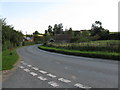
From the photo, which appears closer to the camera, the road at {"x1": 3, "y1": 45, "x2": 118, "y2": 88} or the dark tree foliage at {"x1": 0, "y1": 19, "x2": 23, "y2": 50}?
the road at {"x1": 3, "y1": 45, "x2": 118, "y2": 88}

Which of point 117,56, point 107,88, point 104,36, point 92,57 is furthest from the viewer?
point 104,36

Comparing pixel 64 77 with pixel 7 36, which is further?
pixel 7 36

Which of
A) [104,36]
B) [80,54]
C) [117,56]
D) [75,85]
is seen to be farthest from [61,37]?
[75,85]

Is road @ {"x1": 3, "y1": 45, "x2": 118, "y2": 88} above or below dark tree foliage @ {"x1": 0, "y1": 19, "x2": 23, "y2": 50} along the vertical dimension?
below

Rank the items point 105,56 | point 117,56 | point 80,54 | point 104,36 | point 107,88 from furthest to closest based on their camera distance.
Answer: point 104,36, point 80,54, point 105,56, point 117,56, point 107,88

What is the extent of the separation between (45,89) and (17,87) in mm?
1249

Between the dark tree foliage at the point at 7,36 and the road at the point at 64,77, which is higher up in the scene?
the dark tree foliage at the point at 7,36

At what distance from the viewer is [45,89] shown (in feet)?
16.4

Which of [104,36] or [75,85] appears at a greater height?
[104,36]

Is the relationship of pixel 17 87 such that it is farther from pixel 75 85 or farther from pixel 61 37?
pixel 61 37

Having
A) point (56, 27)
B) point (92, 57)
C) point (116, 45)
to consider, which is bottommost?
point (92, 57)

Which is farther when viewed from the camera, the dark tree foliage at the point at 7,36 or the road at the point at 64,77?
the dark tree foliage at the point at 7,36

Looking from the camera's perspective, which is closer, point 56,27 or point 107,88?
point 107,88

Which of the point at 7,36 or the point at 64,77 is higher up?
the point at 7,36
